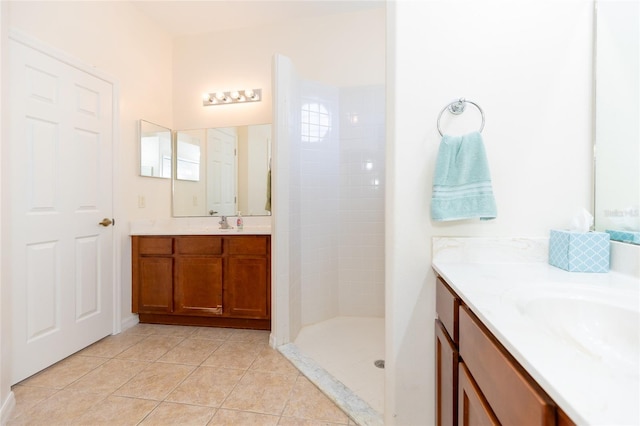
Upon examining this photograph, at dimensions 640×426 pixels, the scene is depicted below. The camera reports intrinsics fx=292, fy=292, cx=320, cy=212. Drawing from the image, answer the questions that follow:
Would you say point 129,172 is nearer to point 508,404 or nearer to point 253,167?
point 253,167

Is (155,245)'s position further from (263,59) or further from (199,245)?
(263,59)

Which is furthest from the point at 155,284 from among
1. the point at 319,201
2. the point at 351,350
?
the point at 351,350

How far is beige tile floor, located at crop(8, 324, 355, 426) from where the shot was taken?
55.5 inches

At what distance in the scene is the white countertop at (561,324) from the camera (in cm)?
35

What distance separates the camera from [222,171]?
2.90m

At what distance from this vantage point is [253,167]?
2.83 m

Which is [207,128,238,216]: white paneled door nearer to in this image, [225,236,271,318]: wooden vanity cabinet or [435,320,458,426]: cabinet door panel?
[225,236,271,318]: wooden vanity cabinet

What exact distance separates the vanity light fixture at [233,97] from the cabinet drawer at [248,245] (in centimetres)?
142

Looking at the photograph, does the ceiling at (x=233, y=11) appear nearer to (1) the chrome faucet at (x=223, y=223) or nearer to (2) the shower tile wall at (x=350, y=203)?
(2) the shower tile wall at (x=350, y=203)

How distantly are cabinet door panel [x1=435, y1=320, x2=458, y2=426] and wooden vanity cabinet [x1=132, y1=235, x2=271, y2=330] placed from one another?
59.4 inches

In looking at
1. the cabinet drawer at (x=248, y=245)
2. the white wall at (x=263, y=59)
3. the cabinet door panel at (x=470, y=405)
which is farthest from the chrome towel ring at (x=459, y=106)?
the white wall at (x=263, y=59)

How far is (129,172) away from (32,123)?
2.50 ft

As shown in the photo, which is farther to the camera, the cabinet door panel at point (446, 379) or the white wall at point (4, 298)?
the white wall at point (4, 298)

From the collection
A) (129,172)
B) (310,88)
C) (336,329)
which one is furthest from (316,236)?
(129,172)
